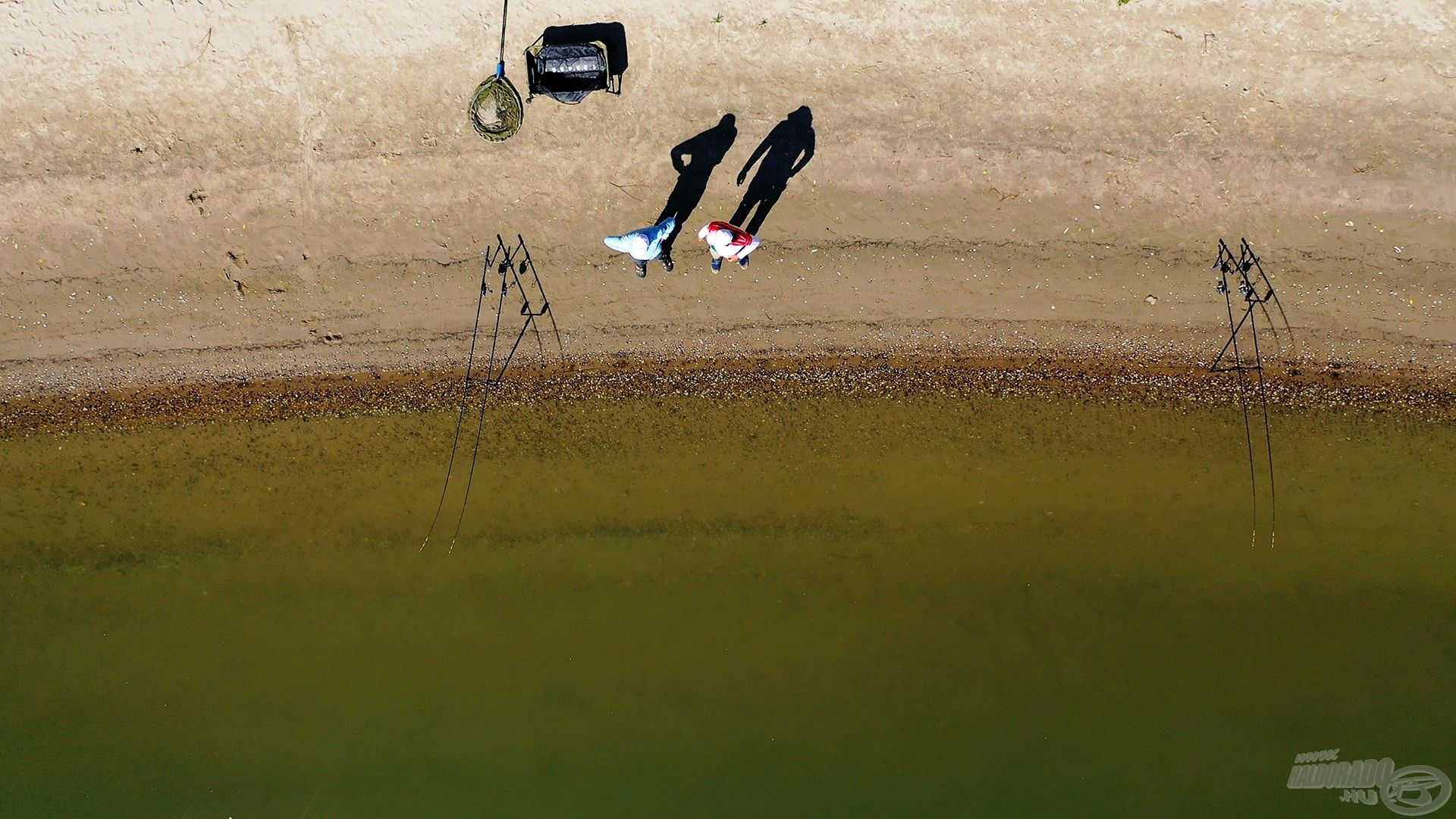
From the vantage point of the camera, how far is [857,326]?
6.35 meters

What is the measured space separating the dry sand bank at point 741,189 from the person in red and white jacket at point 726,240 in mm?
359

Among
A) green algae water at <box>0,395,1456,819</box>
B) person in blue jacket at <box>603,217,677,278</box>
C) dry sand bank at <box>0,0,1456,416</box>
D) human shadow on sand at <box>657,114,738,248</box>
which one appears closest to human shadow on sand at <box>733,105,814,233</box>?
dry sand bank at <box>0,0,1456,416</box>

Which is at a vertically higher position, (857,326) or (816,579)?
(857,326)

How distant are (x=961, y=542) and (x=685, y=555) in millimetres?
2633

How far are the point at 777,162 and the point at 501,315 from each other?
9.30 ft

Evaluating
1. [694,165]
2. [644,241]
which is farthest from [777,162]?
[644,241]

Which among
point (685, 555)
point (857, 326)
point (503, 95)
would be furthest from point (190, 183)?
point (857, 326)

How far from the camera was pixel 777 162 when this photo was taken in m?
6.17

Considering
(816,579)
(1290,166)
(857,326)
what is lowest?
(816,579)

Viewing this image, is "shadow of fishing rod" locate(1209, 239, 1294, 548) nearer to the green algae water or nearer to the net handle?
the green algae water

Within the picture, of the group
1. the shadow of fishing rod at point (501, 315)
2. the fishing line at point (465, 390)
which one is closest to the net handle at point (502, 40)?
the shadow of fishing rod at point (501, 315)

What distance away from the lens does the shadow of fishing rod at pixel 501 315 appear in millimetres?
6238

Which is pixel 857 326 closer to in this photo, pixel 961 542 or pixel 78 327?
pixel 961 542

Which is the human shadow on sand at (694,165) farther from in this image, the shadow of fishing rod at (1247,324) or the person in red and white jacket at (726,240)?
the shadow of fishing rod at (1247,324)
